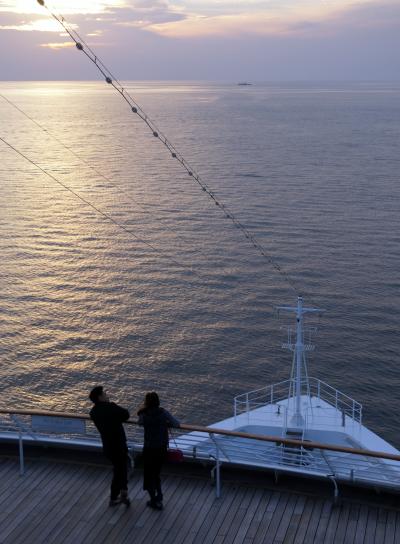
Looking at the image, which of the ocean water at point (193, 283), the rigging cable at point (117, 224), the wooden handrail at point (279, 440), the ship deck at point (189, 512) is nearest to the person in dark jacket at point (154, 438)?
the wooden handrail at point (279, 440)

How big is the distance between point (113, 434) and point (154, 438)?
1.48 feet

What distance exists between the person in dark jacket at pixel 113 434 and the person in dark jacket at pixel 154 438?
0.24 metres


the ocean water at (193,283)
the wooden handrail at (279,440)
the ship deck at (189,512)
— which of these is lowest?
the ocean water at (193,283)

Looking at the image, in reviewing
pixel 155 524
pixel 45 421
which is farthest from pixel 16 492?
pixel 155 524

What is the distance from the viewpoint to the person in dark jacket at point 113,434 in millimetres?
6582

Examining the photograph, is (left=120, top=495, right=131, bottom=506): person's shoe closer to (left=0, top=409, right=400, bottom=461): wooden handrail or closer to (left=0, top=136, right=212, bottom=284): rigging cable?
(left=0, top=409, right=400, bottom=461): wooden handrail

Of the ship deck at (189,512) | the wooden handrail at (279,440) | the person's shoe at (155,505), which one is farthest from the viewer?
the person's shoe at (155,505)

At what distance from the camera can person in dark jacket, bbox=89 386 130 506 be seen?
658cm

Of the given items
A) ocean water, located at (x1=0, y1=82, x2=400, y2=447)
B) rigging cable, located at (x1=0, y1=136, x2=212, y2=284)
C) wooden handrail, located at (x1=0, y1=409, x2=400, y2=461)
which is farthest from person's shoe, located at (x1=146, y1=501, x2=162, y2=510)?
rigging cable, located at (x1=0, y1=136, x2=212, y2=284)

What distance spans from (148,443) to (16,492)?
1.83 meters

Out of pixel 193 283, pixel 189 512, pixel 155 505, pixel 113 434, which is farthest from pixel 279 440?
pixel 193 283

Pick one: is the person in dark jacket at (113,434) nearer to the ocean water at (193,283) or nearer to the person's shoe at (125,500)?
the person's shoe at (125,500)

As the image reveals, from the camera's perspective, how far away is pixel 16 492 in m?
7.28

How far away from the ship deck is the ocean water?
1335 cm
